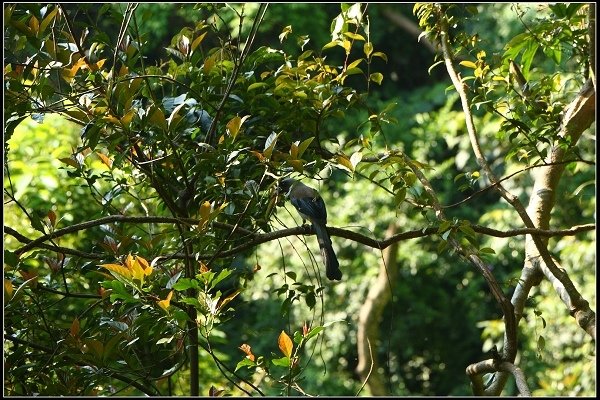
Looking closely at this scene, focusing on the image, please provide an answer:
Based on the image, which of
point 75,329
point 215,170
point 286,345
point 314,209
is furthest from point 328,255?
point 75,329

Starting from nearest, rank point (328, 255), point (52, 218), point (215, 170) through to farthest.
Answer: point (215, 170)
point (52, 218)
point (328, 255)

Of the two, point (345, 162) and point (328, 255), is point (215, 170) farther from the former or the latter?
point (328, 255)

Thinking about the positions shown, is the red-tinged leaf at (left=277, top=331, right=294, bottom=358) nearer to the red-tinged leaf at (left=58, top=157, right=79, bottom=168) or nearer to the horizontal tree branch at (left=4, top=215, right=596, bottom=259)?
the horizontal tree branch at (left=4, top=215, right=596, bottom=259)

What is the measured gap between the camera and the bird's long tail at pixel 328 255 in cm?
193

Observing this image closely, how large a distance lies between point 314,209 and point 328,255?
0.92ft

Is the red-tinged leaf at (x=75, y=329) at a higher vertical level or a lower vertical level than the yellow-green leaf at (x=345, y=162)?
lower

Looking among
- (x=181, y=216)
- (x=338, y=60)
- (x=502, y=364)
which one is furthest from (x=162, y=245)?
(x=338, y=60)

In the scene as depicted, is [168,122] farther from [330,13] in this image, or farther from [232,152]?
[330,13]

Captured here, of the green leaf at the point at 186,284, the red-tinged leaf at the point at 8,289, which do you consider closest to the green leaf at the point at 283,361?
the green leaf at the point at 186,284

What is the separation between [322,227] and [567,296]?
23.3 inches

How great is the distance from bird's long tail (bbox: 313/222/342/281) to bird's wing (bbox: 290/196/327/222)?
4cm

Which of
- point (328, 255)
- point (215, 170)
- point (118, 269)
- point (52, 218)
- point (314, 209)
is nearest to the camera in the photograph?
point (118, 269)

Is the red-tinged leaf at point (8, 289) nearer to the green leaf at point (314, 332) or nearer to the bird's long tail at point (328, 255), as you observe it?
the green leaf at point (314, 332)

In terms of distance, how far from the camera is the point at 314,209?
2.26 m
